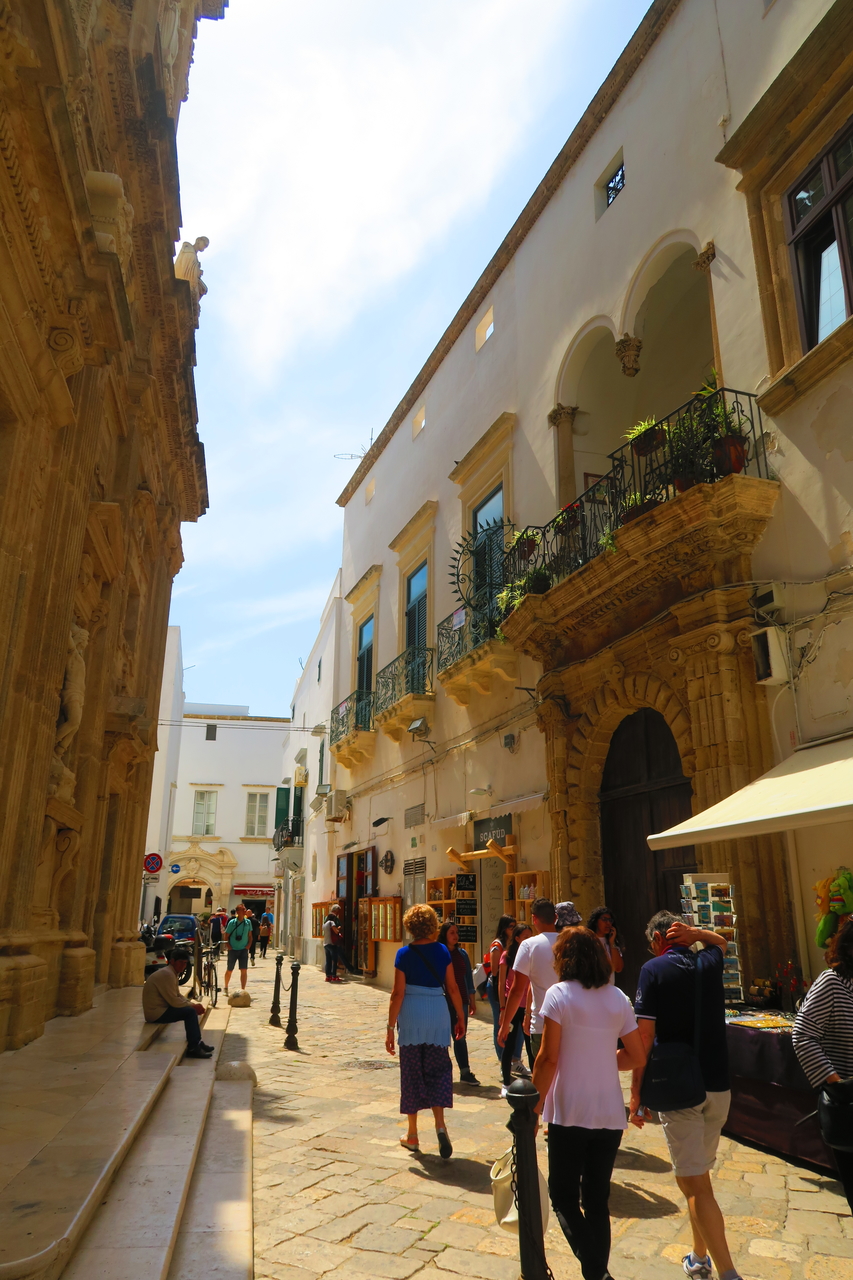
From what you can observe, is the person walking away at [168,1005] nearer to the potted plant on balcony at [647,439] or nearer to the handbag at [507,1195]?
the handbag at [507,1195]

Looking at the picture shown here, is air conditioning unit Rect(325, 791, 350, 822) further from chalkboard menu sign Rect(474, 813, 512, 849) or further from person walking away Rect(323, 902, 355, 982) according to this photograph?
chalkboard menu sign Rect(474, 813, 512, 849)

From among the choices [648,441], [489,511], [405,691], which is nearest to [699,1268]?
[648,441]

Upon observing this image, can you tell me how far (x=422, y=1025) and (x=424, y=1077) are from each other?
32 cm

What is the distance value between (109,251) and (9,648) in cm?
312

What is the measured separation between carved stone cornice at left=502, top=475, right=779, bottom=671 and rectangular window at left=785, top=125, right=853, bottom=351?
1590mm

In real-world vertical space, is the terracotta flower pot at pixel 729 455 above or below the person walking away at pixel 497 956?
above

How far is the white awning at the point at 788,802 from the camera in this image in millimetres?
5824

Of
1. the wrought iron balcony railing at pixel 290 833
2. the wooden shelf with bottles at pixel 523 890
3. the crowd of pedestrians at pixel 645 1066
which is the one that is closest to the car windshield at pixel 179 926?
the wrought iron balcony railing at pixel 290 833

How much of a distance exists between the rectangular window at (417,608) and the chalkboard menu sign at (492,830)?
4594mm

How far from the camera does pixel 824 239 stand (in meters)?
8.42

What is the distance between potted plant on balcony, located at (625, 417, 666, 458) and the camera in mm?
9438

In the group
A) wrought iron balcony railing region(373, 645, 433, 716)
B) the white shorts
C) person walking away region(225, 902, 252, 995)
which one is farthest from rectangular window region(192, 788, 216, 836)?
Result: the white shorts

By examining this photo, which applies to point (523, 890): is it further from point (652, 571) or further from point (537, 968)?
point (537, 968)

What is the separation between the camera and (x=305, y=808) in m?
30.0
